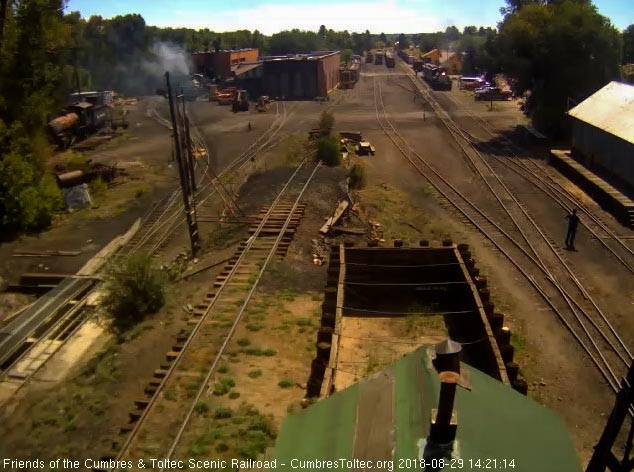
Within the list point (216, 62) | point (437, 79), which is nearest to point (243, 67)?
point (216, 62)

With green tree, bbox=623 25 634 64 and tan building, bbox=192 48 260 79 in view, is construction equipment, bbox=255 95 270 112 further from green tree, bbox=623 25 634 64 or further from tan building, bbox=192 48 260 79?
green tree, bbox=623 25 634 64

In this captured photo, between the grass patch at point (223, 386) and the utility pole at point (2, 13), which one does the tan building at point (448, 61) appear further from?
the grass patch at point (223, 386)

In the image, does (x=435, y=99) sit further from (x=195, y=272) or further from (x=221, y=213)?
(x=195, y=272)

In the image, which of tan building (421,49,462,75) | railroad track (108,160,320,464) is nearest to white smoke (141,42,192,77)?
tan building (421,49,462,75)

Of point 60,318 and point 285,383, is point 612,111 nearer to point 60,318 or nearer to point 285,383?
point 285,383

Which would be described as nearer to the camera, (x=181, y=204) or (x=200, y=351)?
(x=200, y=351)

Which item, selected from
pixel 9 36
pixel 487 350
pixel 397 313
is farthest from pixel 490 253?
pixel 9 36
